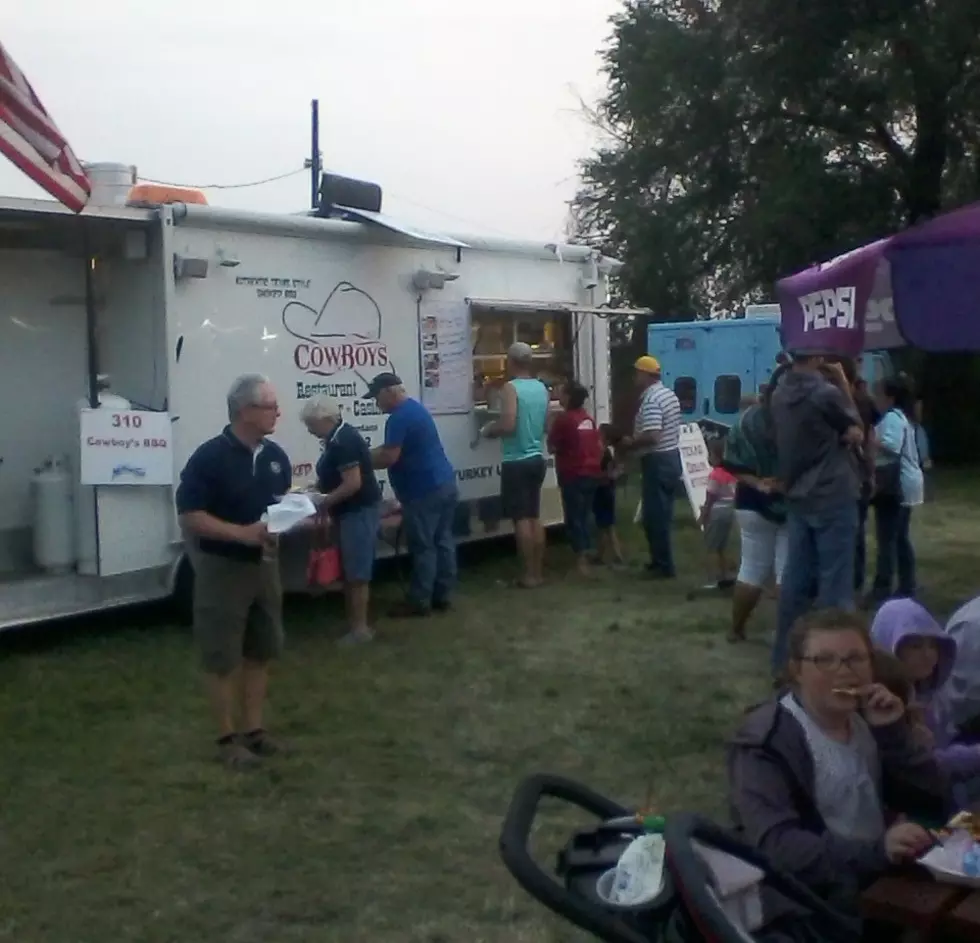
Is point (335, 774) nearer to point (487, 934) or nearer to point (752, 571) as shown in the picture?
point (487, 934)

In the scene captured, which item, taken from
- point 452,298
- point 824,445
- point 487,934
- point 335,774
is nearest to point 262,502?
point 335,774

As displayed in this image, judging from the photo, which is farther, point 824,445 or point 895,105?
point 895,105

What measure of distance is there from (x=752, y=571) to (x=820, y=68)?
51.2 ft

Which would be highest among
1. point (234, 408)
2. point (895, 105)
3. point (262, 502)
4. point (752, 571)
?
point (895, 105)

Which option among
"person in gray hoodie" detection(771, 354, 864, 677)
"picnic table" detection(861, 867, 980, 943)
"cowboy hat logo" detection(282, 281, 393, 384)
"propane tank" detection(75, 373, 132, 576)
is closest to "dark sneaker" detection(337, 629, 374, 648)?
"propane tank" detection(75, 373, 132, 576)

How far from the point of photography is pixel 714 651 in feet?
26.6

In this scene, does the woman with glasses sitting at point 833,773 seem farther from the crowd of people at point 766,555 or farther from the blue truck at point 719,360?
the blue truck at point 719,360

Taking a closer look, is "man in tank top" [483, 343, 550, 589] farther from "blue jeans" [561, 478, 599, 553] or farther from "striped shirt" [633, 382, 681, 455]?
"striped shirt" [633, 382, 681, 455]

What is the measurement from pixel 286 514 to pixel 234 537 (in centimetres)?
27

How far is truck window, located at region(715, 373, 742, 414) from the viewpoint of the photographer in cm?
1761

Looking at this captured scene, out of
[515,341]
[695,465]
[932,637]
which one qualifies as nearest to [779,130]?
[695,465]

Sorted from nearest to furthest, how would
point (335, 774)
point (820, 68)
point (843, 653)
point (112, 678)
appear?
point (843, 653) < point (335, 774) < point (112, 678) < point (820, 68)

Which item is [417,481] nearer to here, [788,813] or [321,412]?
[321,412]

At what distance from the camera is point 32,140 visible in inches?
259
